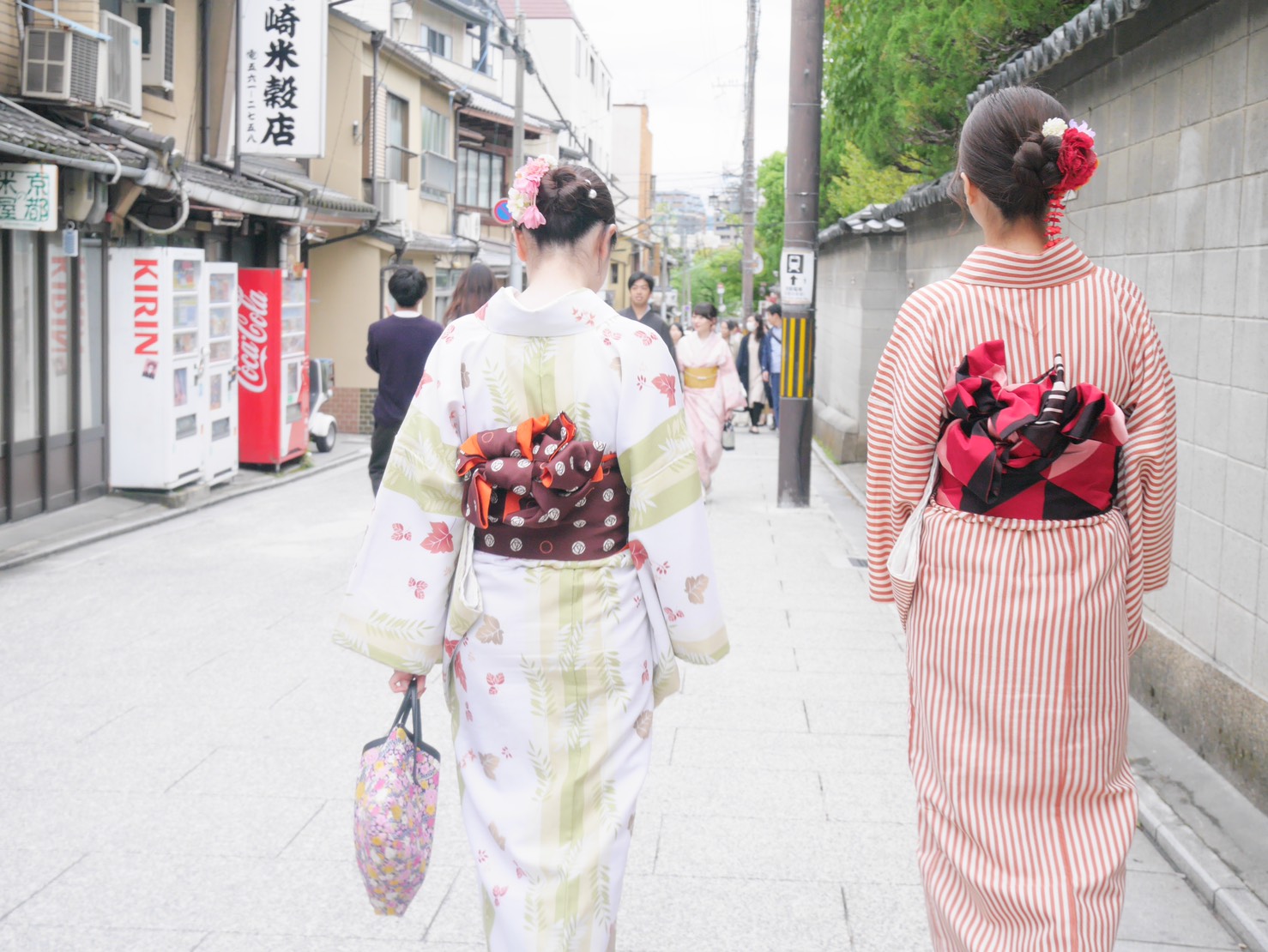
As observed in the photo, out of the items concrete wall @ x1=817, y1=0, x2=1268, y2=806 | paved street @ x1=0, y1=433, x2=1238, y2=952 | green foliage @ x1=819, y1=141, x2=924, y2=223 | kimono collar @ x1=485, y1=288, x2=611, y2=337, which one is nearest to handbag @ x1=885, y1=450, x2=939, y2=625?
kimono collar @ x1=485, y1=288, x2=611, y2=337

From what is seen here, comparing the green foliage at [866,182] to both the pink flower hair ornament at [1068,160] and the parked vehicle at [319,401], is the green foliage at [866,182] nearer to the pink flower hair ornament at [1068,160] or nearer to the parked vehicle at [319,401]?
the parked vehicle at [319,401]

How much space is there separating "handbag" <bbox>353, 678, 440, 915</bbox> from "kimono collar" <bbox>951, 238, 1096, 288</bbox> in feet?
5.24

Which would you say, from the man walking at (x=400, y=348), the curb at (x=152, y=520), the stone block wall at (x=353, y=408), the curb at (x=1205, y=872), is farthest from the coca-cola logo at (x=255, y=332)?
the curb at (x=1205, y=872)

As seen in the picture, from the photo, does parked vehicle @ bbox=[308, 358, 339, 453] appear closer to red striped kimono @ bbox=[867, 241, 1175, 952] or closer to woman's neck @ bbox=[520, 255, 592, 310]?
woman's neck @ bbox=[520, 255, 592, 310]

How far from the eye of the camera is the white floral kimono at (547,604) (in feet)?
9.95

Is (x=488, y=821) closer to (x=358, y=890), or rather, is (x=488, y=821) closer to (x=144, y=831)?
(x=358, y=890)

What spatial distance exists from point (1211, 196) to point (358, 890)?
399 cm

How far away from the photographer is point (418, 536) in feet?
10.2


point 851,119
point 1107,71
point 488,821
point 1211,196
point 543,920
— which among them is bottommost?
point 543,920

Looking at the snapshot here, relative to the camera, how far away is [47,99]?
1073 centimetres

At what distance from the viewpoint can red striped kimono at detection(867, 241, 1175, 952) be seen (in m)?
2.82

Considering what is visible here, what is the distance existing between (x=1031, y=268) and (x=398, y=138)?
2052cm

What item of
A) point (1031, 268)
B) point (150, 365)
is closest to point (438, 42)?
point (150, 365)

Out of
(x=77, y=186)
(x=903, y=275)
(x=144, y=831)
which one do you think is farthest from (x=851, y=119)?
(x=144, y=831)
